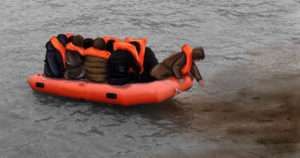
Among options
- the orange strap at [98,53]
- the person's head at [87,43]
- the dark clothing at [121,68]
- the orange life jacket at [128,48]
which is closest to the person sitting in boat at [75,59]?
the person's head at [87,43]

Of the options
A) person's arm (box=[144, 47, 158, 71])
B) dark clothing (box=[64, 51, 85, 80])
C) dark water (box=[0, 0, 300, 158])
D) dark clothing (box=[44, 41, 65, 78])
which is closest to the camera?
dark water (box=[0, 0, 300, 158])

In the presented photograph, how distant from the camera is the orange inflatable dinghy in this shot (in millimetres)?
9875

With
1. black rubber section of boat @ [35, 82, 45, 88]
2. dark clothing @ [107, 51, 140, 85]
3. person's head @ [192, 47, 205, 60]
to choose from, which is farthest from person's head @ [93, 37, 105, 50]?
person's head @ [192, 47, 205, 60]

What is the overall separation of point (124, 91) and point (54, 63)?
169 cm

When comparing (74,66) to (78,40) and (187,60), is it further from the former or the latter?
(187,60)

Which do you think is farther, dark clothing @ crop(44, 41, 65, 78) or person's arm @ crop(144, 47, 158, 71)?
dark clothing @ crop(44, 41, 65, 78)

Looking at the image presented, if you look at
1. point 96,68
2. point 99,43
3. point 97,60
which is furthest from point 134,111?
point 99,43

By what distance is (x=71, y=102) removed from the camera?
10.6 metres

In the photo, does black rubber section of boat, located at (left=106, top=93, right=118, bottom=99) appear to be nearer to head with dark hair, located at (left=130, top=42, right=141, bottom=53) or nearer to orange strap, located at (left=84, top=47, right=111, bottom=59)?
orange strap, located at (left=84, top=47, right=111, bottom=59)

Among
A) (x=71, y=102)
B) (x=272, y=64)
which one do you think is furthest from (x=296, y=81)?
(x=71, y=102)

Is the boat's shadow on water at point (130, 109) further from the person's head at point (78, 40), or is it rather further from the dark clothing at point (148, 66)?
the person's head at point (78, 40)

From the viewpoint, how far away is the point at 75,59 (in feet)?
34.5

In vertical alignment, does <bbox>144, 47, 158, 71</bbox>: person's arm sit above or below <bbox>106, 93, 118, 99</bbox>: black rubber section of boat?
above

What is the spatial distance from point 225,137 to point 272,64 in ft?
12.2
